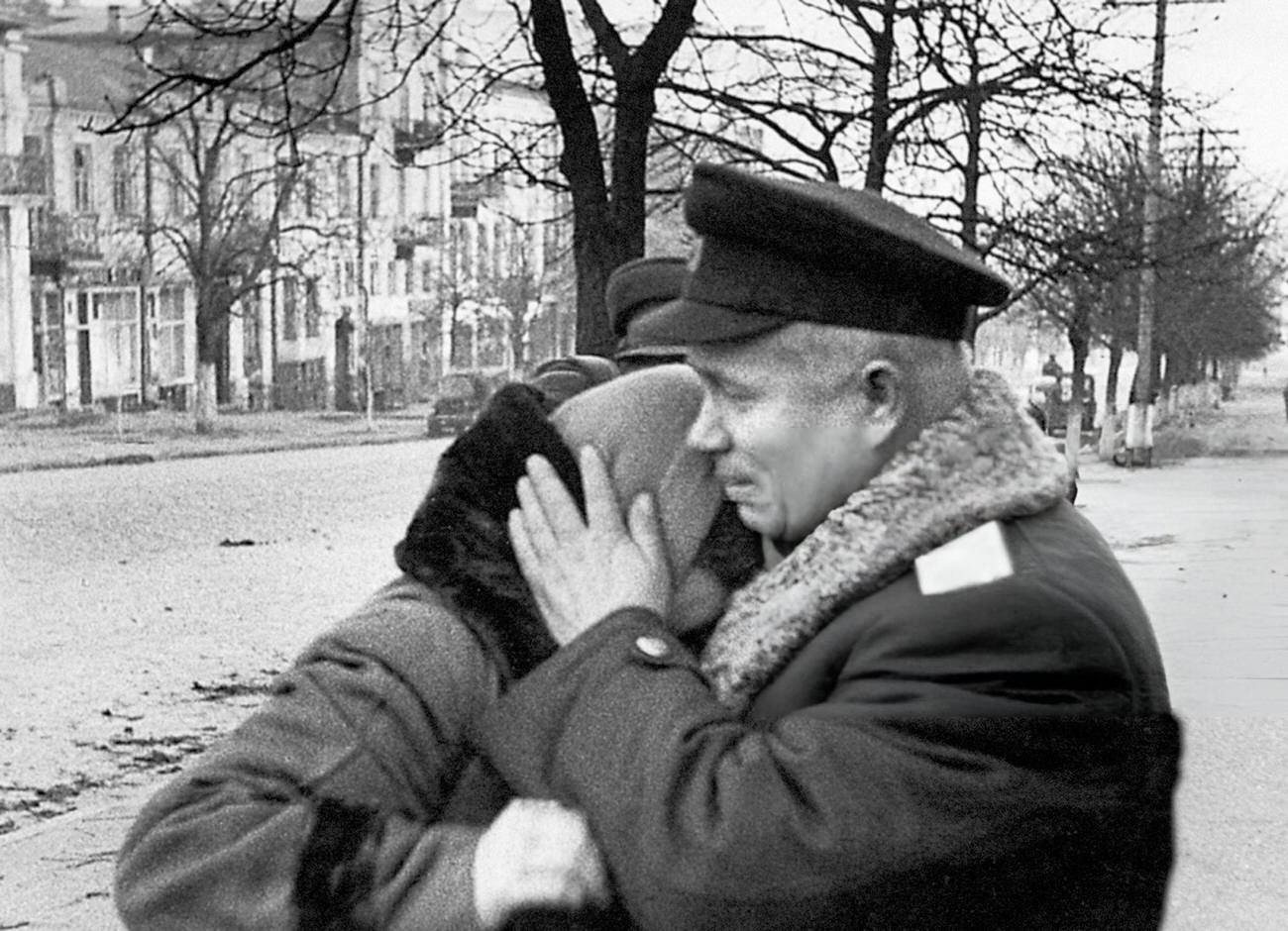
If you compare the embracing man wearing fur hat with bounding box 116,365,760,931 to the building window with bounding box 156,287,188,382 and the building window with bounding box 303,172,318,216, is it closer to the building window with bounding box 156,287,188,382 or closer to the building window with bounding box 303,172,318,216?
the building window with bounding box 156,287,188,382

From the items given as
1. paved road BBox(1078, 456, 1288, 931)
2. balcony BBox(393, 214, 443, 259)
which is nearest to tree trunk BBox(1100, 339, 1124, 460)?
paved road BBox(1078, 456, 1288, 931)

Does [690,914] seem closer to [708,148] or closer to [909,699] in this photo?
[909,699]

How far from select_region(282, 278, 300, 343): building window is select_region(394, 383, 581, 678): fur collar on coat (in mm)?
3497

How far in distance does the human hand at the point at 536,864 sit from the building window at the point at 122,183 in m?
3.39

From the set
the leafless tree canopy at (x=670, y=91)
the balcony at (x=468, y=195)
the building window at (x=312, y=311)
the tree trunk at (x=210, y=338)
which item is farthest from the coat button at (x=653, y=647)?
the balcony at (x=468, y=195)

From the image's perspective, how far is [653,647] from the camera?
0.82 metres

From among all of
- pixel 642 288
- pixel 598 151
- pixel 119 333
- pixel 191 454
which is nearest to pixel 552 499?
pixel 642 288

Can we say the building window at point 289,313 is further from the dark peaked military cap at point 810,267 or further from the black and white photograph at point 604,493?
the dark peaked military cap at point 810,267

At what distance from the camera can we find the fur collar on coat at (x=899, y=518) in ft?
2.68

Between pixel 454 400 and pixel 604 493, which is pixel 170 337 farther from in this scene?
pixel 604 493

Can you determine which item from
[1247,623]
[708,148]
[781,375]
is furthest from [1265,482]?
[781,375]

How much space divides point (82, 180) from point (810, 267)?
3332 millimetres

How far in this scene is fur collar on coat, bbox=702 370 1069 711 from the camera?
2.68 feet

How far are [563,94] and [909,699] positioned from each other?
3.04 m
